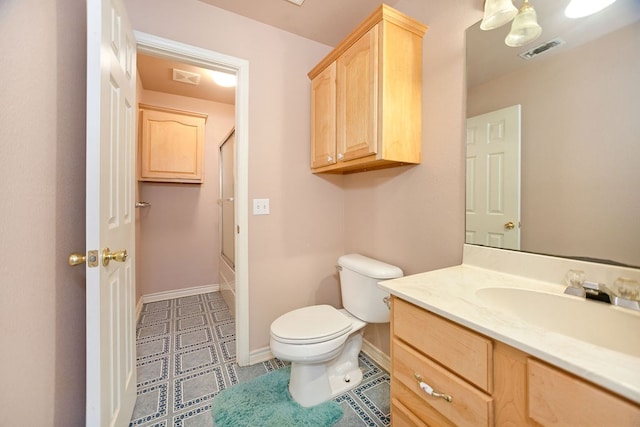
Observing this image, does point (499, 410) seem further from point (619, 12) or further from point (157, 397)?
point (157, 397)

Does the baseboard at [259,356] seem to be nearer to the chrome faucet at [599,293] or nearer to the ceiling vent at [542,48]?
the chrome faucet at [599,293]

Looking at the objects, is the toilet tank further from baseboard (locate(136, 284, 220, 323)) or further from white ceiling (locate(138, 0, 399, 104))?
baseboard (locate(136, 284, 220, 323))

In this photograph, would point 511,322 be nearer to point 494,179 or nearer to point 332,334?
point 494,179

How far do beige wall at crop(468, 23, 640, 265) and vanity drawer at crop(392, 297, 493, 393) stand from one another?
0.57 meters

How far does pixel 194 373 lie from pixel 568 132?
2282 millimetres

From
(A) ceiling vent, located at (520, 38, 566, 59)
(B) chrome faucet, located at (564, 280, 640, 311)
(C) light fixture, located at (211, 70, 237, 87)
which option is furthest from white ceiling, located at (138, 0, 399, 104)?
(B) chrome faucet, located at (564, 280, 640, 311)

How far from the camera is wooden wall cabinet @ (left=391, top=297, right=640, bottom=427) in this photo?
0.47 metres

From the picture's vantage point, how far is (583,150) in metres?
0.84

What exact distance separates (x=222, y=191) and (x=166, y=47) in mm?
1719

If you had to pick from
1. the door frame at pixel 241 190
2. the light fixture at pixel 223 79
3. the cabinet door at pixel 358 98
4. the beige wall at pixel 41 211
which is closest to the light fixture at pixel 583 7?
the cabinet door at pixel 358 98

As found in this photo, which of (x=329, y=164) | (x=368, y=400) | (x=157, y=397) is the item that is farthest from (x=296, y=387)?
(x=329, y=164)

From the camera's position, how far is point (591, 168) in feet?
2.72

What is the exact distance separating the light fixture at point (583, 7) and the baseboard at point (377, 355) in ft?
6.08

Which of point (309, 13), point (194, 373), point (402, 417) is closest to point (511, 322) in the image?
point (402, 417)
